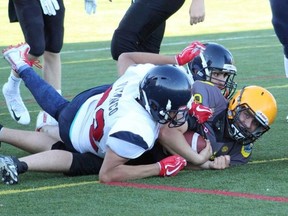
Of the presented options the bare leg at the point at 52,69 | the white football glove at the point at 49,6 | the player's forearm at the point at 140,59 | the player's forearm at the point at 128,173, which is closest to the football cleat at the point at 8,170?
the player's forearm at the point at 128,173

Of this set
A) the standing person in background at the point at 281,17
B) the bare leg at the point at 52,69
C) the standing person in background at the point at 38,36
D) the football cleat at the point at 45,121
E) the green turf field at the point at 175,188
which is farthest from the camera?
the bare leg at the point at 52,69

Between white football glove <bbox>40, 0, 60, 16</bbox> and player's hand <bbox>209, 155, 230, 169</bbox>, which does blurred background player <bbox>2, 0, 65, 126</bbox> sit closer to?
white football glove <bbox>40, 0, 60, 16</bbox>

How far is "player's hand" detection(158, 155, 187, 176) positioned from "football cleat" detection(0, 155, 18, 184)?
31.9 inches

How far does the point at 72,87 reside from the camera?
953 centimetres

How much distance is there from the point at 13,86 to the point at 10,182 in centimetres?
246

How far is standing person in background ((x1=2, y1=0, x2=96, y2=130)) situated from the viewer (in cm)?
700

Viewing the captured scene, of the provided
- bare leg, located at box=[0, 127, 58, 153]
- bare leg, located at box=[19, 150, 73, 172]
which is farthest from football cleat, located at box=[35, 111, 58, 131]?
bare leg, located at box=[19, 150, 73, 172]

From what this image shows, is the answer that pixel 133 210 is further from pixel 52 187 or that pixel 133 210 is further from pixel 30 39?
pixel 30 39

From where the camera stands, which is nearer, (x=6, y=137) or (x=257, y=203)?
(x=257, y=203)

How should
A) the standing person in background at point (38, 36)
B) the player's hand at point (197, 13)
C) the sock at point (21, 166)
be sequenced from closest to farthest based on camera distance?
the sock at point (21, 166), the player's hand at point (197, 13), the standing person in background at point (38, 36)

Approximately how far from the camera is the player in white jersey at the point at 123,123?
4945mm

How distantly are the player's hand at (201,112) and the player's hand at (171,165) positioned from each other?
0.93 feet

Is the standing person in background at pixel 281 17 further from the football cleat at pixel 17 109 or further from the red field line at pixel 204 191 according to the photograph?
the football cleat at pixel 17 109

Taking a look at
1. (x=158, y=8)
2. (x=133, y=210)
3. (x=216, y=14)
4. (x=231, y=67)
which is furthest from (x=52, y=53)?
(x=216, y=14)
